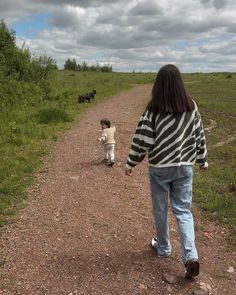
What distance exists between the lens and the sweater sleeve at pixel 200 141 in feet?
14.8

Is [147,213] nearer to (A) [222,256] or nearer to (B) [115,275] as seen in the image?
(A) [222,256]

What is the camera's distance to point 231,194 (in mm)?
7578

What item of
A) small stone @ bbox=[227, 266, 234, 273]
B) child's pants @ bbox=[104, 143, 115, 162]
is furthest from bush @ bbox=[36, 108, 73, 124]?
small stone @ bbox=[227, 266, 234, 273]

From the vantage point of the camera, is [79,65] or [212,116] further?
[79,65]

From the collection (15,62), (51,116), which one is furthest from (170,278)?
(15,62)

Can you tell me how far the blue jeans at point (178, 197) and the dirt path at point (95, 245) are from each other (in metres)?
0.40

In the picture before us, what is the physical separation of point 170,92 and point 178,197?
1.10 meters

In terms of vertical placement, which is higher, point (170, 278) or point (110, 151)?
point (110, 151)

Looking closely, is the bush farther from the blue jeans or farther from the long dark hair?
the long dark hair

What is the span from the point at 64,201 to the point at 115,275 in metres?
2.51

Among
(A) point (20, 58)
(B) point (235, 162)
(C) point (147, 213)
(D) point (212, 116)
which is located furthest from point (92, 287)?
(A) point (20, 58)

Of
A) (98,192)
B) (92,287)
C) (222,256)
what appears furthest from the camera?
(98,192)

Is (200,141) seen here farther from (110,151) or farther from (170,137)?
(110,151)

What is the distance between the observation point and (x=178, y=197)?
4.62 metres
